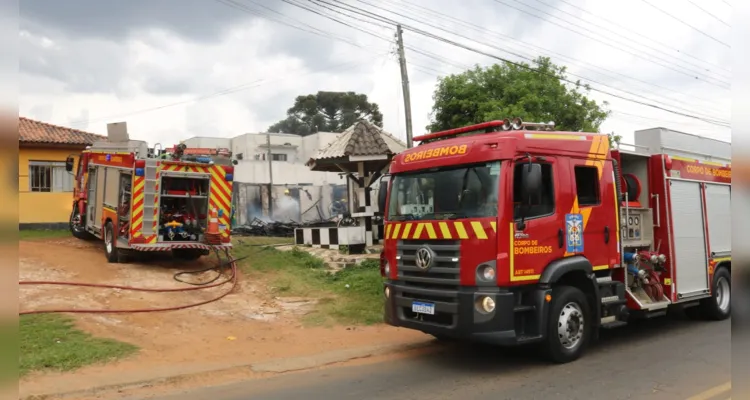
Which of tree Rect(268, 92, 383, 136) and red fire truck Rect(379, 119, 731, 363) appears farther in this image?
tree Rect(268, 92, 383, 136)

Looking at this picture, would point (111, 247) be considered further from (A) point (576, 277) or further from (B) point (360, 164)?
(A) point (576, 277)

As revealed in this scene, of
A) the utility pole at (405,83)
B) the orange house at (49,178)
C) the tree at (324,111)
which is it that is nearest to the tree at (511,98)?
the utility pole at (405,83)

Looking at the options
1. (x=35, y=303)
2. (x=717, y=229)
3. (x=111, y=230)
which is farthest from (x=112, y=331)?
(x=717, y=229)

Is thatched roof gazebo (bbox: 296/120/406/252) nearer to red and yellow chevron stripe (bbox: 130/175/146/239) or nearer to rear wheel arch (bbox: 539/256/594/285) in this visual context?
red and yellow chevron stripe (bbox: 130/175/146/239)

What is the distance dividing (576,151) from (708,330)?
4.27 m

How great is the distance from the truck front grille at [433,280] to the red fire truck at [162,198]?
6.98 metres

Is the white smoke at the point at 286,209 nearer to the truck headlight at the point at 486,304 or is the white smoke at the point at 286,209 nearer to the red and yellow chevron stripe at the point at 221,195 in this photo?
the red and yellow chevron stripe at the point at 221,195

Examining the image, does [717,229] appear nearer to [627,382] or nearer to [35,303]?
[627,382]

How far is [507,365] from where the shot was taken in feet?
21.9

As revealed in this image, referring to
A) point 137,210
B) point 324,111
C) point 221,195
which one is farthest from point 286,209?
point 324,111

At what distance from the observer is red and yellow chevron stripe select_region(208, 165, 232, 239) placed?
12.8 m

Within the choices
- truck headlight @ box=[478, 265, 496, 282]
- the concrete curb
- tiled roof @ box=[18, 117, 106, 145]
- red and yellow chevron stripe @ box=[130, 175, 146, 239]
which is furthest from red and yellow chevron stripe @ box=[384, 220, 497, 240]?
tiled roof @ box=[18, 117, 106, 145]

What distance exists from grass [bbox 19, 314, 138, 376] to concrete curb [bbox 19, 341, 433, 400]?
80 cm

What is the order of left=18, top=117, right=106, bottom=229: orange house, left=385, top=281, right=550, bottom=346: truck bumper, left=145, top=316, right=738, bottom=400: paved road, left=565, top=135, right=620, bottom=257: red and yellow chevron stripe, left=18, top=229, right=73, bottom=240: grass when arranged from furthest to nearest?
1. left=18, top=117, right=106, bottom=229: orange house
2. left=18, top=229, right=73, bottom=240: grass
3. left=565, top=135, right=620, bottom=257: red and yellow chevron stripe
4. left=385, top=281, right=550, bottom=346: truck bumper
5. left=145, top=316, right=738, bottom=400: paved road
